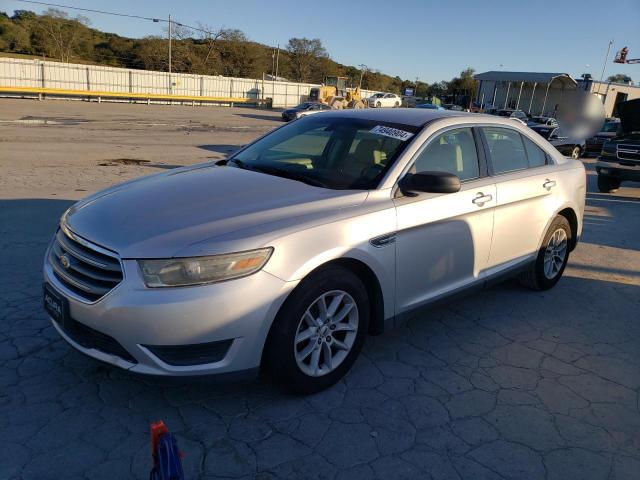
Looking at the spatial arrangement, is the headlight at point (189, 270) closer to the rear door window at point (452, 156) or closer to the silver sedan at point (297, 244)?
the silver sedan at point (297, 244)

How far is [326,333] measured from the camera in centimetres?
306

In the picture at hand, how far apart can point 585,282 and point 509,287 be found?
1000 millimetres

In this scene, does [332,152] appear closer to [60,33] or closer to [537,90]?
[537,90]

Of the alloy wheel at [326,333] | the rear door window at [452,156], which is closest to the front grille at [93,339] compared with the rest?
the alloy wheel at [326,333]

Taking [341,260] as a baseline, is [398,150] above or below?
above

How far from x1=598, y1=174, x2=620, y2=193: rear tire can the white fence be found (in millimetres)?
34481

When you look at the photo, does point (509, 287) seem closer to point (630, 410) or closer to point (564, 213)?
point (564, 213)

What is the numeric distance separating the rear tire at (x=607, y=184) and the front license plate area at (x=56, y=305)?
39.7 feet

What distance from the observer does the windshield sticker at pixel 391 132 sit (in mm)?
3658

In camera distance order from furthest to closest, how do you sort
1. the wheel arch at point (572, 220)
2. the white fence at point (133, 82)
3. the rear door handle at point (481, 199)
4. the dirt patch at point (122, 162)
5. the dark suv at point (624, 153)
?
the white fence at point (133, 82) → the dirt patch at point (122, 162) → the dark suv at point (624, 153) → the wheel arch at point (572, 220) → the rear door handle at point (481, 199)

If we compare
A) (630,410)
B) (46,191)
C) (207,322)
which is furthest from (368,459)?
(46,191)

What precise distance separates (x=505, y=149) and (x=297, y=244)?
2507mm

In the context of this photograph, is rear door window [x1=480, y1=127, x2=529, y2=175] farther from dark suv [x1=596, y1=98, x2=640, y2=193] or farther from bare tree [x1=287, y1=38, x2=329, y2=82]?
bare tree [x1=287, y1=38, x2=329, y2=82]

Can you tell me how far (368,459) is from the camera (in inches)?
102
